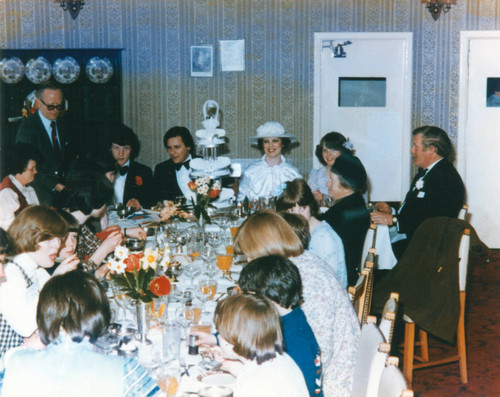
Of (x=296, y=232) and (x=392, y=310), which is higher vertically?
(x=296, y=232)

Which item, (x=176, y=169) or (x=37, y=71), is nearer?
(x=176, y=169)

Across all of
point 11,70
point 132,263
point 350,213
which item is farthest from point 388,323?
point 11,70

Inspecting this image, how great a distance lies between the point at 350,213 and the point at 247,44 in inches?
130

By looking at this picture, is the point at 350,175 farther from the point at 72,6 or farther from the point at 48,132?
the point at 72,6

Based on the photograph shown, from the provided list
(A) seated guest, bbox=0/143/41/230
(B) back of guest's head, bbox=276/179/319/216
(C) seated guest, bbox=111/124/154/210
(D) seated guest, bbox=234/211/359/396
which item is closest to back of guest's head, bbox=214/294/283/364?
(D) seated guest, bbox=234/211/359/396

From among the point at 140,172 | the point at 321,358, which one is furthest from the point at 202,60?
the point at 321,358

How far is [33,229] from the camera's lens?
8.36ft

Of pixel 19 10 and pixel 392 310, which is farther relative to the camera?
pixel 19 10

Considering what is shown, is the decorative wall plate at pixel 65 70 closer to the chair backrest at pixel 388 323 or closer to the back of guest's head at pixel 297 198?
the back of guest's head at pixel 297 198

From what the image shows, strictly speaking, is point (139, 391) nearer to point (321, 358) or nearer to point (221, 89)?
point (321, 358)

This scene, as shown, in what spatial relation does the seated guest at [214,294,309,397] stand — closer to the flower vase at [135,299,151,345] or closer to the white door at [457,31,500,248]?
the flower vase at [135,299,151,345]

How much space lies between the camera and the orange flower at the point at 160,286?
7.54ft

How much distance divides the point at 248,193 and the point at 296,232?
262cm

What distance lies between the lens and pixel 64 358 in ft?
5.09
